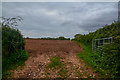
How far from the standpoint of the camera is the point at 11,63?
6203 millimetres

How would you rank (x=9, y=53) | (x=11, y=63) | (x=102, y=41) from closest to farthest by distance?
(x=11, y=63)
(x=9, y=53)
(x=102, y=41)

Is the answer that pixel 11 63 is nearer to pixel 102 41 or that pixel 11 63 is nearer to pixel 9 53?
pixel 9 53

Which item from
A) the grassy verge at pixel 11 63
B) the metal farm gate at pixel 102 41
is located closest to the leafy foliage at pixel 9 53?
the grassy verge at pixel 11 63

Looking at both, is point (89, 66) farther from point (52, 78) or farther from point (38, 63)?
point (38, 63)

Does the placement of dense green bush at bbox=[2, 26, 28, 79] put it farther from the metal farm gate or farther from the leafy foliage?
the metal farm gate

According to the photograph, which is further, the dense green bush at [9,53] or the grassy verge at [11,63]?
the dense green bush at [9,53]

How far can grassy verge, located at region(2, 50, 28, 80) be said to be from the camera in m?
5.25

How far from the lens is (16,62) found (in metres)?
6.48

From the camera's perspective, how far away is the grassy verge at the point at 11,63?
17.2 feet

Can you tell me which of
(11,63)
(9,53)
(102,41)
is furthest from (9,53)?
(102,41)

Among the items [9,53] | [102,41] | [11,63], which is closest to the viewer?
[11,63]

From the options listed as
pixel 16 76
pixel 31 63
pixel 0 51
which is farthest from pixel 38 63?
pixel 0 51

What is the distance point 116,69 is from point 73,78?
178 cm

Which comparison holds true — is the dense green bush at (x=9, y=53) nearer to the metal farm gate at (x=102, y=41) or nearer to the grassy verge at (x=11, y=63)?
the grassy verge at (x=11, y=63)
